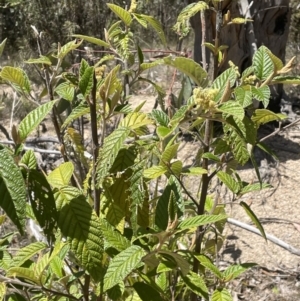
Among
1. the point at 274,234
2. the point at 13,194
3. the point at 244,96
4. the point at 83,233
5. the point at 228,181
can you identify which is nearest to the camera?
the point at 13,194

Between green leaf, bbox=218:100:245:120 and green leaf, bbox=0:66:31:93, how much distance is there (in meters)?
0.33

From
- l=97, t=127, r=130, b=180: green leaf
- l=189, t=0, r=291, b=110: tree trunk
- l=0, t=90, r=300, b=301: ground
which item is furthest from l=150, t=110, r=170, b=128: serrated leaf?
l=189, t=0, r=291, b=110: tree trunk

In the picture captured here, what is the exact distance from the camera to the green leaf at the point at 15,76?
77 centimetres

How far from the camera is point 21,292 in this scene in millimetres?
866

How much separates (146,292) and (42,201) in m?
0.27

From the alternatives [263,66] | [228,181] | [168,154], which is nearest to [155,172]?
[168,154]

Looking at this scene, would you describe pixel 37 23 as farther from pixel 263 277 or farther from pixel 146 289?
pixel 146 289

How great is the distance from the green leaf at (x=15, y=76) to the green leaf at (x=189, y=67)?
0.24 m

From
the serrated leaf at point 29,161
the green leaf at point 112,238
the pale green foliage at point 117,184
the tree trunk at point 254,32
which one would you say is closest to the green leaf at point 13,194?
the pale green foliage at point 117,184

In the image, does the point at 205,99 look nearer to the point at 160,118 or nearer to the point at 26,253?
the point at 160,118

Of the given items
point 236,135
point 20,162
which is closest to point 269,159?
point 236,135

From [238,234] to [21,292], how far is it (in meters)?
1.70

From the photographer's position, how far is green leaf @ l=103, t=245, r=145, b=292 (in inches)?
26.4

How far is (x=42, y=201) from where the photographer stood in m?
0.65
